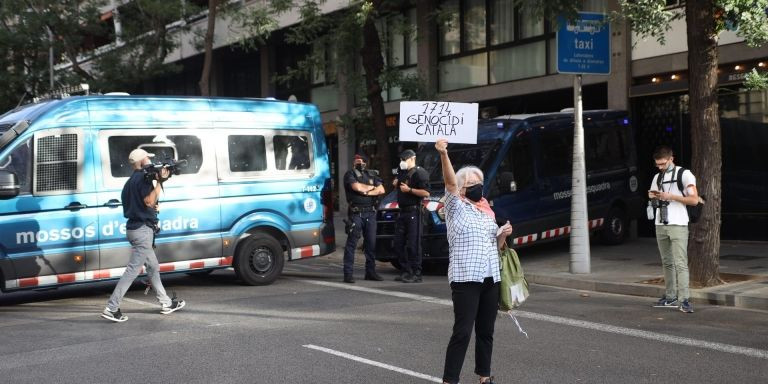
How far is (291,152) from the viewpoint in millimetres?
12320

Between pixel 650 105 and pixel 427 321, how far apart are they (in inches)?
403

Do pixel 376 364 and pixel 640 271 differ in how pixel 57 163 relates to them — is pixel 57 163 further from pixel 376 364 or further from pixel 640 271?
pixel 640 271

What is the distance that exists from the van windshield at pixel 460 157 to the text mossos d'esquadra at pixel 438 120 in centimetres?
395

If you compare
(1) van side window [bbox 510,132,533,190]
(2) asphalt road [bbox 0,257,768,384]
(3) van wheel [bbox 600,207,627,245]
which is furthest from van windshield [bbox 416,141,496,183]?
(3) van wheel [bbox 600,207,627,245]

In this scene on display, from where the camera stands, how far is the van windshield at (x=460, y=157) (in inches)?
539

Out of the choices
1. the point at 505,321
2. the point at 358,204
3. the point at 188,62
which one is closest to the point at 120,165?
the point at 358,204

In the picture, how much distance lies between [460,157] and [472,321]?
8500mm

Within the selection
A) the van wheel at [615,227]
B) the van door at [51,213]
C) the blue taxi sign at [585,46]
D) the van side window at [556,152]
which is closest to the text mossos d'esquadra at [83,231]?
the van door at [51,213]

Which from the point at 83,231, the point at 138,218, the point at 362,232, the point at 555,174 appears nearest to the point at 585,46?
the point at 555,174

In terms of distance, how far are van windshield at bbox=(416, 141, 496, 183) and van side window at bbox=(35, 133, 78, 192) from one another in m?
5.75

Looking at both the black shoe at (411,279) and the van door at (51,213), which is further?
the black shoe at (411,279)

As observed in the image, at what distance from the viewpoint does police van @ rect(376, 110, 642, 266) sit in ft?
43.4

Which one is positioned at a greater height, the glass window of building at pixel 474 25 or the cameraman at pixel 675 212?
the glass window of building at pixel 474 25

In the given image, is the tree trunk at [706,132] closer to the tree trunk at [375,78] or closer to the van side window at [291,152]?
the van side window at [291,152]
